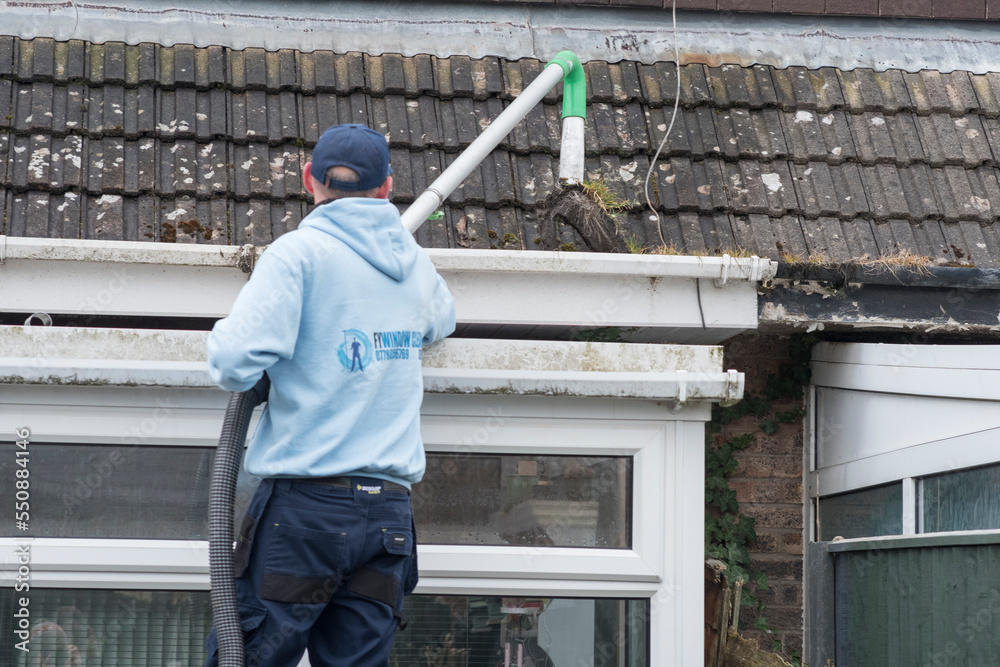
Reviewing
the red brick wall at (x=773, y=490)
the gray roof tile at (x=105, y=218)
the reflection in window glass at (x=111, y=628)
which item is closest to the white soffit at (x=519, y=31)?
the gray roof tile at (x=105, y=218)

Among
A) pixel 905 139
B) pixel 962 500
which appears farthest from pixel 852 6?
pixel 962 500

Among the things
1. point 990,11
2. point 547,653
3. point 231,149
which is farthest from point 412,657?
point 990,11

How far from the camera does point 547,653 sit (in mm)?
2951

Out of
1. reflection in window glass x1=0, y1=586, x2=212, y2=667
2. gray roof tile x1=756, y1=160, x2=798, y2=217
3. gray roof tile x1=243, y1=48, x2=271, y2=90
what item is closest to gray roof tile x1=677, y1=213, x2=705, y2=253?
gray roof tile x1=756, y1=160, x2=798, y2=217

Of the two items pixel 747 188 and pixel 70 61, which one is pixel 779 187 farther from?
pixel 70 61

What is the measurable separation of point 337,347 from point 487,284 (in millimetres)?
927

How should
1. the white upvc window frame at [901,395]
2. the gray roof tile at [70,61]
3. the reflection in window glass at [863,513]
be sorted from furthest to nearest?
the gray roof tile at [70,61], the reflection in window glass at [863,513], the white upvc window frame at [901,395]

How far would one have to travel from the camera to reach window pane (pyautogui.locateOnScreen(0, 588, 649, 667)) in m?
2.80

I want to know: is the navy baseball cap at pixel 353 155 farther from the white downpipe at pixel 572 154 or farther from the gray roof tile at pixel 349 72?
the gray roof tile at pixel 349 72

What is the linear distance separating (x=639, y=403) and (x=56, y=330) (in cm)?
160

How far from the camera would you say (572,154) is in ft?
11.9

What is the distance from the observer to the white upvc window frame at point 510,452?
2.79 metres

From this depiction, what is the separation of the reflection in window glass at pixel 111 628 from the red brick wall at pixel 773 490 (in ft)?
7.66

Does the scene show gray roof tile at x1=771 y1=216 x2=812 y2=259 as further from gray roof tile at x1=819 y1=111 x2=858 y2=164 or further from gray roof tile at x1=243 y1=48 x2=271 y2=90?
gray roof tile at x1=243 y1=48 x2=271 y2=90
